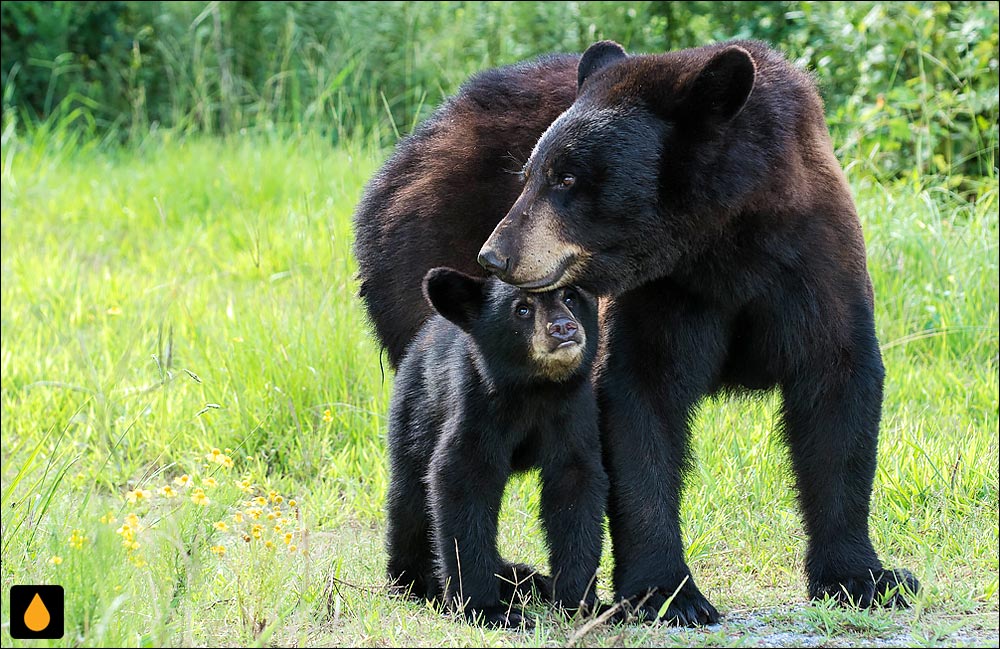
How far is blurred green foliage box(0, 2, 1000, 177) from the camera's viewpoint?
8477mm

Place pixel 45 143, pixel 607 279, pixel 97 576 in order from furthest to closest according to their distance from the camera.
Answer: pixel 45 143 → pixel 607 279 → pixel 97 576

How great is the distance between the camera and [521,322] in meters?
3.87

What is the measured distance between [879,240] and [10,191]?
6211 mm

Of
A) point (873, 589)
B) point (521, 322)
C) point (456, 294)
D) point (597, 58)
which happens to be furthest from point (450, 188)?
point (873, 589)

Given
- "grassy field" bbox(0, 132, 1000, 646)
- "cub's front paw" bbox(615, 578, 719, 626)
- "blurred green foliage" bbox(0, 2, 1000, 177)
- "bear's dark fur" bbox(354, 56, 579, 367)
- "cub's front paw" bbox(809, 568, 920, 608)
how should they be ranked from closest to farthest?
"grassy field" bbox(0, 132, 1000, 646), "cub's front paw" bbox(615, 578, 719, 626), "cub's front paw" bbox(809, 568, 920, 608), "bear's dark fur" bbox(354, 56, 579, 367), "blurred green foliage" bbox(0, 2, 1000, 177)

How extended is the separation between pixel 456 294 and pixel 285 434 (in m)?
2.32

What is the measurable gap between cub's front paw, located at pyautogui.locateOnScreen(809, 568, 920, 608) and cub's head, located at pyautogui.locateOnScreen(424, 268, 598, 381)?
1.09 metres

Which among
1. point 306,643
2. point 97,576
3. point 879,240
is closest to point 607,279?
point 306,643

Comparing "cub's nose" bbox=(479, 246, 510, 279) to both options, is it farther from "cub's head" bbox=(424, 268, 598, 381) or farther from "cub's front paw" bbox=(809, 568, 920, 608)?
"cub's front paw" bbox=(809, 568, 920, 608)

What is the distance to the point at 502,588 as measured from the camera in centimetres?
435

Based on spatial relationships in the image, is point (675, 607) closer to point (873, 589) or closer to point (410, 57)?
point (873, 589)

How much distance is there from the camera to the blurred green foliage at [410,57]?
8.48m

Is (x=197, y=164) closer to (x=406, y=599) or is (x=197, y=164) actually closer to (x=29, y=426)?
(x=29, y=426)

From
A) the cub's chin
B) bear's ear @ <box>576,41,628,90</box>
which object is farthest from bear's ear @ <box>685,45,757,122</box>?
the cub's chin
